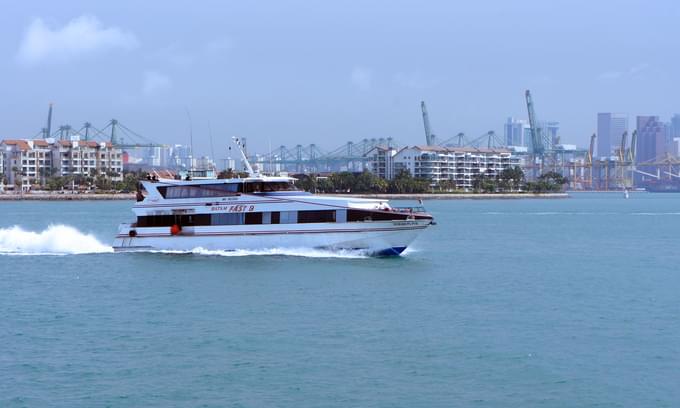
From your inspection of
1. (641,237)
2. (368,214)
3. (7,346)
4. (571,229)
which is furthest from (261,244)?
(571,229)

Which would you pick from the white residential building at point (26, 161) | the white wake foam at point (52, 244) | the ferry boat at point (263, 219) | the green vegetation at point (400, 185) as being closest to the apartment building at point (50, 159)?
the white residential building at point (26, 161)

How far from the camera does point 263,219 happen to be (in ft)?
119

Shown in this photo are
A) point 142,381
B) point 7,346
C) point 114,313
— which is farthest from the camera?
point 114,313

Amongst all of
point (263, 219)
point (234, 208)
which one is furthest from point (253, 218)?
point (234, 208)

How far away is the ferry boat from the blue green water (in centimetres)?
75

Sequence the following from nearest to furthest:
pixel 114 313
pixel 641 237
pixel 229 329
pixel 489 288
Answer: pixel 229 329 < pixel 114 313 < pixel 489 288 < pixel 641 237

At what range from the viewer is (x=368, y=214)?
35188 mm

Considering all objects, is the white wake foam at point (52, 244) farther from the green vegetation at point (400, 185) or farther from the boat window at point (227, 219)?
the green vegetation at point (400, 185)

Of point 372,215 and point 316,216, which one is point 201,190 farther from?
point 372,215

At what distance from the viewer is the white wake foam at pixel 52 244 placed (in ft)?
133

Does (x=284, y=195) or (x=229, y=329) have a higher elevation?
(x=284, y=195)

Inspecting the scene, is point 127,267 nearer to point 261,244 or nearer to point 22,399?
point 261,244

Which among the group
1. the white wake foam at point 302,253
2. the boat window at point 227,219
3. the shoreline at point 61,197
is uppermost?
the shoreline at point 61,197

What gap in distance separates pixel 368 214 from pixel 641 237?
90.1 ft
